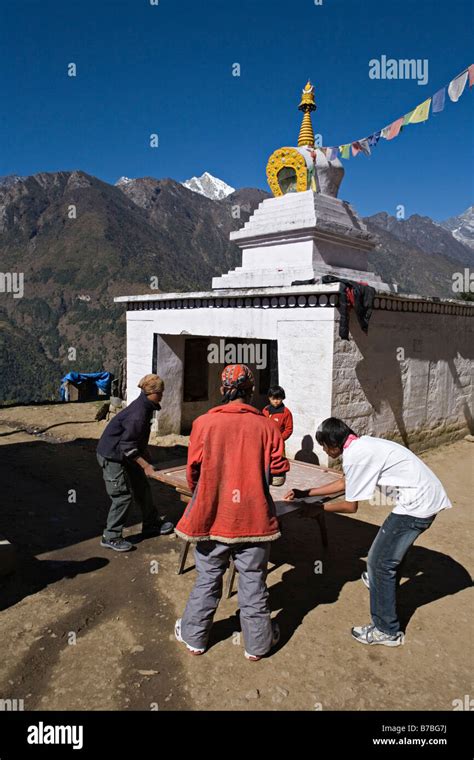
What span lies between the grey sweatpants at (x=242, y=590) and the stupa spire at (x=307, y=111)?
8722mm

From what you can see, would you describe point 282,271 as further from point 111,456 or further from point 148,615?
point 148,615

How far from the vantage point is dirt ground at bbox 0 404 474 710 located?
2.91 metres

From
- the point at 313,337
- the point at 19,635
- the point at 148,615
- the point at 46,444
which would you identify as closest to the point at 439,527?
the point at 313,337

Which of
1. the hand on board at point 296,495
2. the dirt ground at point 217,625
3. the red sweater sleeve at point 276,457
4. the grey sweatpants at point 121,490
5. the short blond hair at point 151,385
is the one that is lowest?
the dirt ground at point 217,625

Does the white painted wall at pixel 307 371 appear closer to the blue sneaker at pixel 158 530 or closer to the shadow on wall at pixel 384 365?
the shadow on wall at pixel 384 365

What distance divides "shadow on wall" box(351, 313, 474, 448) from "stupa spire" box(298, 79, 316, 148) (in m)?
4.22

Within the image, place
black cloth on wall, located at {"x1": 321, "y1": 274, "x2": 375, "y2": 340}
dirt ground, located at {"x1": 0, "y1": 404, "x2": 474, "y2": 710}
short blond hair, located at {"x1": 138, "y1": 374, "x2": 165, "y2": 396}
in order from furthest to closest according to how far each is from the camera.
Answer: black cloth on wall, located at {"x1": 321, "y1": 274, "x2": 375, "y2": 340}, short blond hair, located at {"x1": 138, "y1": 374, "x2": 165, "y2": 396}, dirt ground, located at {"x1": 0, "y1": 404, "x2": 474, "y2": 710}

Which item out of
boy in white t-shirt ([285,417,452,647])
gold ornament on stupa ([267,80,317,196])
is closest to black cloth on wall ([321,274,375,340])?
gold ornament on stupa ([267,80,317,196])

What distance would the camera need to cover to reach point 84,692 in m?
2.90

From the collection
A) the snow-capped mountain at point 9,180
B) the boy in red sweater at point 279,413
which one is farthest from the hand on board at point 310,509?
the snow-capped mountain at point 9,180

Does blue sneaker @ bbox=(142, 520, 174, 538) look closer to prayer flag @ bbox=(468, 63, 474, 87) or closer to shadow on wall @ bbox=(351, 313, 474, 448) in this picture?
shadow on wall @ bbox=(351, 313, 474, 448)

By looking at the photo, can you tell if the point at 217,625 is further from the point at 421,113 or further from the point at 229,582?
the point at 421,113

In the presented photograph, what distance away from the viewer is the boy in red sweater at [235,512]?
3061 millimetres
